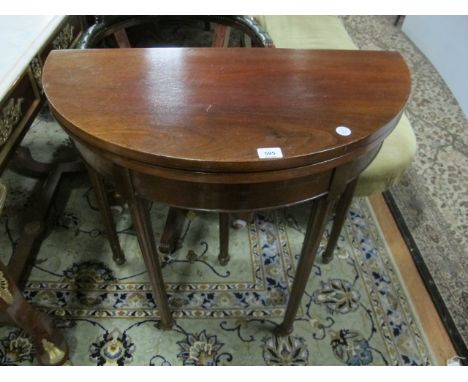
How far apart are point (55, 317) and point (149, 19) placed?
0.85m

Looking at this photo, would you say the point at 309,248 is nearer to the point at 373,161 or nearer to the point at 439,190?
the point at 373,161

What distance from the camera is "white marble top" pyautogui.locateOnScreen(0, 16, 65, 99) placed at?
68cm

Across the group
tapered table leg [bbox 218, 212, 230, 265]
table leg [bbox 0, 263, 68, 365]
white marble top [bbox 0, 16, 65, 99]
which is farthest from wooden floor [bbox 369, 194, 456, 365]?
white marble top [bbox 0, 16, 65, 99]

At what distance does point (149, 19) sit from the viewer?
98 cm

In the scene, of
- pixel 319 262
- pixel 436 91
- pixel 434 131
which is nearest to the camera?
pixel 319 262

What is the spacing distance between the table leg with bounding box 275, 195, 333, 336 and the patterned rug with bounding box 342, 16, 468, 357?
1.62 ft

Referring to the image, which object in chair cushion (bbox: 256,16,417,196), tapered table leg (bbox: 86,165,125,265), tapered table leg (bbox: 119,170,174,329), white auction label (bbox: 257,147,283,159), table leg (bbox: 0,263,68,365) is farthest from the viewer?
chair cushion (bbox: 256,16,417,196)

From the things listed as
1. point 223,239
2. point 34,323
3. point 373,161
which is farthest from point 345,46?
point 34,323

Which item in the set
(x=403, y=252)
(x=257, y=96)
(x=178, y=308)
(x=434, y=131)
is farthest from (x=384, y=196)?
(x=257, y=96)

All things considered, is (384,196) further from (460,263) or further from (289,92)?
(289,92)

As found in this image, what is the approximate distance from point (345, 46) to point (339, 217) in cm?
67

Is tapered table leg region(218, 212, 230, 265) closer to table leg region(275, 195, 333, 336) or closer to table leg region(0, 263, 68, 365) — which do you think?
table leg region(275, 195, 333, 336)

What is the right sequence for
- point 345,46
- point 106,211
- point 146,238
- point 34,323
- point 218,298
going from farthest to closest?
point 345,46, point 218,298, point 106,211, point 34,323, point 146,238

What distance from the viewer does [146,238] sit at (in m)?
0.68
